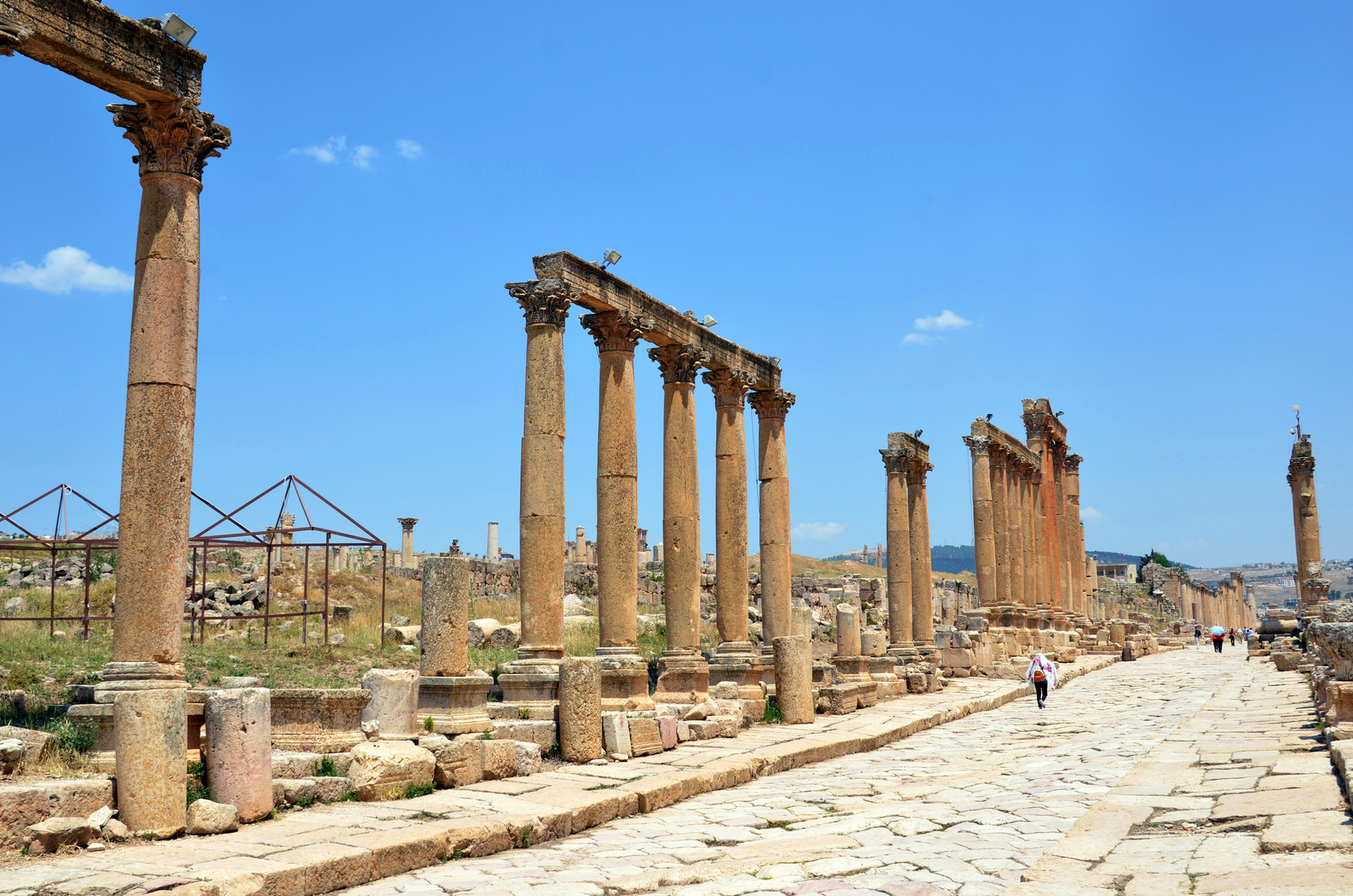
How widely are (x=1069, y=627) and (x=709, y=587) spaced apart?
1367 centimetres

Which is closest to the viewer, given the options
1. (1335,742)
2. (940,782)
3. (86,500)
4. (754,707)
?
(1335,742)

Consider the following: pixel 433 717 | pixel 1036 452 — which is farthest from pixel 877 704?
pixel 1036 452

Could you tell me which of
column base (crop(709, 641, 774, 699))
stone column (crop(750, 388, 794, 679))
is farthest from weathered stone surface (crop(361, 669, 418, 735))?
stone column (crop(750, 388, 794, 679))

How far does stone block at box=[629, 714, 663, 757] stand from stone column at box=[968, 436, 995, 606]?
2244 cm

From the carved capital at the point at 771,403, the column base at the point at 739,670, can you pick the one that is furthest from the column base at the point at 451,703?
the carved capital at the point at 771,403

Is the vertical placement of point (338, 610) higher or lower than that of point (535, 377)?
lower

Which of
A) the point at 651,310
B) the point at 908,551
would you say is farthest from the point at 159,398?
the point at 908,551

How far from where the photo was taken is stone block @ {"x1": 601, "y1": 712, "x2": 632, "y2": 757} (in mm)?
13156

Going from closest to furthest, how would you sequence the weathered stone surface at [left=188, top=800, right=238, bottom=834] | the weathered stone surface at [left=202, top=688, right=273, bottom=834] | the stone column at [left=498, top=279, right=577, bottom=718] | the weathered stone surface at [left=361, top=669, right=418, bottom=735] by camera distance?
the weathered stone surface at [left=188, top=800, right=238, bottom=834] < the weathered stone surface at [left=202, top=688, right=273, bottom=834] < the weathered stone surface at [left=361, top=669, right=418, bottom=735] < the stone column at [left=498, top=279, right=577, bottom=718]

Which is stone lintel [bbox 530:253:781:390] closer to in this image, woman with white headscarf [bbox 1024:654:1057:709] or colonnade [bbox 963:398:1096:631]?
woman with white headscarf [bbox 1024:654:1057:709]

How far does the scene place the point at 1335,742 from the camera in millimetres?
9609

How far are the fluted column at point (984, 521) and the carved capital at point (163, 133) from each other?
27672 millimetres

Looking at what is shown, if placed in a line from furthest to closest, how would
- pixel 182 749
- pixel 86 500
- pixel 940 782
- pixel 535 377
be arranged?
pixel 86 500
pixel 535 377
pixel 940 782
pixel 182 749

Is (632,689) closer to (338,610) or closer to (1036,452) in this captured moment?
(338,610)
